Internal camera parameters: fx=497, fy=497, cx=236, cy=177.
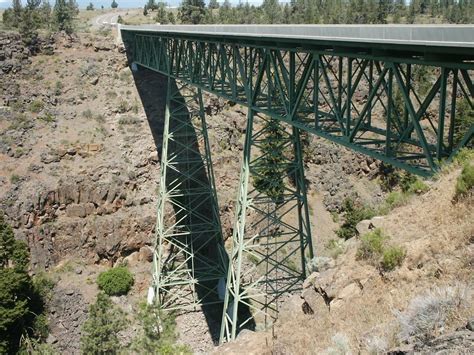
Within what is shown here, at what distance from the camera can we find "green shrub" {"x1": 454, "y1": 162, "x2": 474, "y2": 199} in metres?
7.52

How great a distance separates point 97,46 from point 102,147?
35.6ft

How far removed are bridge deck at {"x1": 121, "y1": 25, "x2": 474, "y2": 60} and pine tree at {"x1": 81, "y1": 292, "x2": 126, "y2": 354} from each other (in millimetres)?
12943

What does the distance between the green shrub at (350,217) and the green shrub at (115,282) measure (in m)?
12.5

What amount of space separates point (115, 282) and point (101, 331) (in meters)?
4.87

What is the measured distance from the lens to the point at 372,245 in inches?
328

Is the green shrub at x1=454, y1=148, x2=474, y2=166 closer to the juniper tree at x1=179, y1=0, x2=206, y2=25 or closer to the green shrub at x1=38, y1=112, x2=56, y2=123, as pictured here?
the green shrub at x1=38, y1=112, x2=56, y2=123

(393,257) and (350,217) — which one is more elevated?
(393,257)

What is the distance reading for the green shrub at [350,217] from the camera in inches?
1163

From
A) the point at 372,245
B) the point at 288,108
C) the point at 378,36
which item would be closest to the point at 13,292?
the point at 288,108

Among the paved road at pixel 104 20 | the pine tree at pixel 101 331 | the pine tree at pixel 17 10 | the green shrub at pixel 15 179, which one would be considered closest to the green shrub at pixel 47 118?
the green shrub at pixel 15 179

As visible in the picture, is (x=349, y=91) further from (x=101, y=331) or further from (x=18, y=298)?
(x=18, y=298)

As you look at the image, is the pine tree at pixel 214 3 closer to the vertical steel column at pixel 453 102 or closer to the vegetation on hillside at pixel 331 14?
the vegetation on hillside at pixel 331 14

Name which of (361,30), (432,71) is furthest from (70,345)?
(432,71)

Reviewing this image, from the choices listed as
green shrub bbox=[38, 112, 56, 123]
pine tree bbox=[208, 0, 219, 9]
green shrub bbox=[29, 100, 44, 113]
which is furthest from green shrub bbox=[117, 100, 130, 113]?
pine tree bbox=[208, 0, 219, 9]
